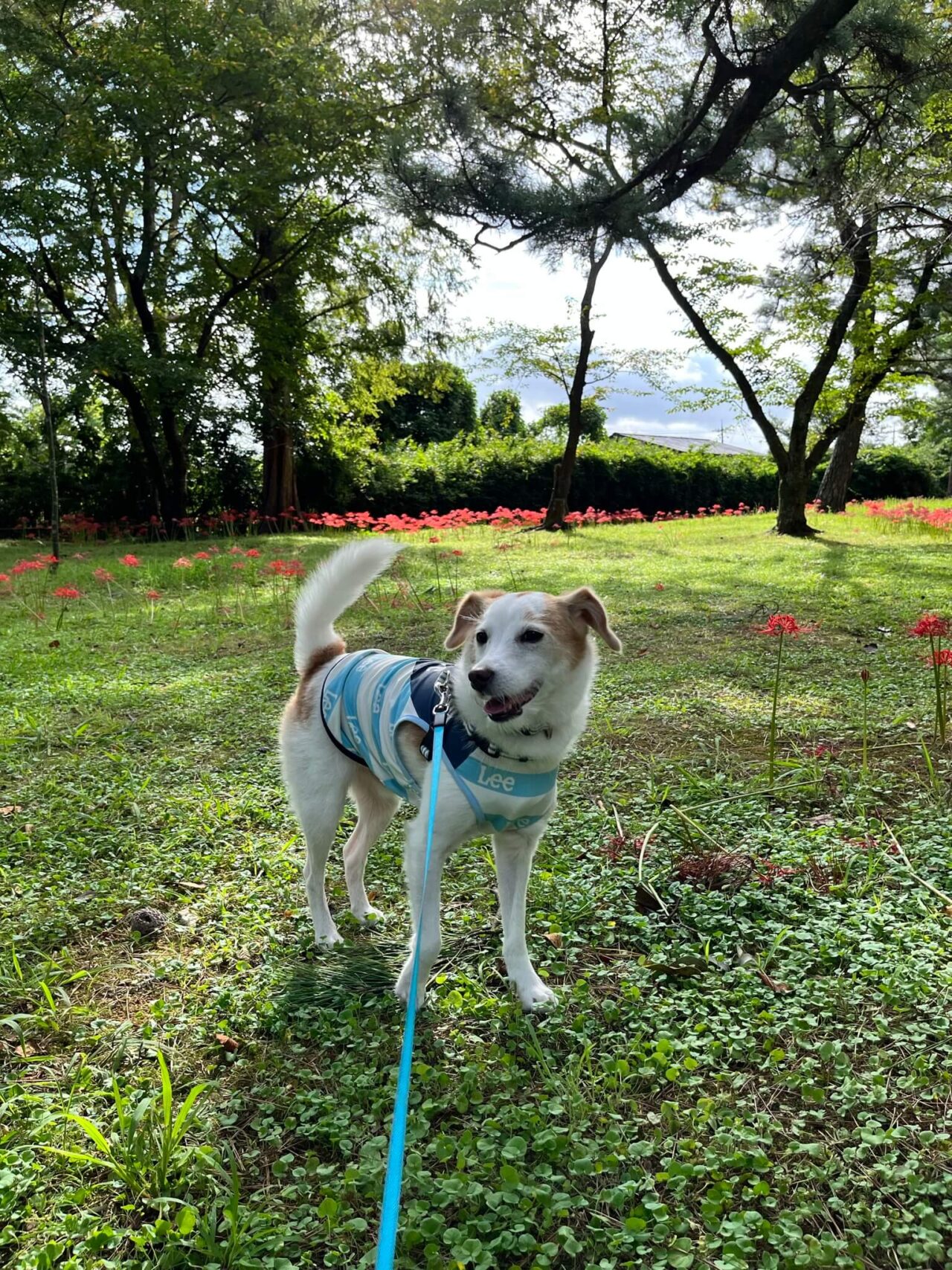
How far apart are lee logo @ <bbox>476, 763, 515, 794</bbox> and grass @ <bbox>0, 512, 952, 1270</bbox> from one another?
709 millimetres

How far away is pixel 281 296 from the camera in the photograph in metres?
18.3

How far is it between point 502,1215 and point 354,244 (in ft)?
68.5

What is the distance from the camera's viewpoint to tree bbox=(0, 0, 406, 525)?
48.0 feet

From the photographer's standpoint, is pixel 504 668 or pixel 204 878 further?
pixel 204 878

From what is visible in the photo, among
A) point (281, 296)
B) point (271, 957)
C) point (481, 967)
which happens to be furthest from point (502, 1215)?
point (281, 296)

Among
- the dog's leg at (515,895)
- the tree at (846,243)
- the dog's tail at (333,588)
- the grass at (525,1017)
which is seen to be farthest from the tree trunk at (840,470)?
the dog's leg at (515,895)

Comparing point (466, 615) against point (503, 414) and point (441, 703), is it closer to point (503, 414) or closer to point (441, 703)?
point (441, 703)

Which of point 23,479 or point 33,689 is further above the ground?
point 23,479

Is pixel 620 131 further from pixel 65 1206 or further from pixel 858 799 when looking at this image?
pixel 65 1206

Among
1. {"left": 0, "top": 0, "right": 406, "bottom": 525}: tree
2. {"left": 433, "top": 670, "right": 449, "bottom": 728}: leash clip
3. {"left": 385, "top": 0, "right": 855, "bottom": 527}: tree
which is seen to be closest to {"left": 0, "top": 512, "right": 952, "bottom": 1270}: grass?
{"left": 433, "top": 670, "right": 449, "bottom": 728}: leash clip

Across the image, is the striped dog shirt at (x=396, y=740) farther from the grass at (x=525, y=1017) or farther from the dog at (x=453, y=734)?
the grass at (x=525, y=1017)

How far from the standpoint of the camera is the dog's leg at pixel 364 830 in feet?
9.49

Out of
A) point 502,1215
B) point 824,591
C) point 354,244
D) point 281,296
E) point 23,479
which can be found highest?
point 354,244

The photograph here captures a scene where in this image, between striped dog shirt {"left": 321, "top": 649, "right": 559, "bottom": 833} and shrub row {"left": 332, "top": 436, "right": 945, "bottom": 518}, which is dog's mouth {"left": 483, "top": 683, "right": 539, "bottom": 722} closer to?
striped dog shirt {"left": 321, "top": 649, "right": 559, "bottom": 833}
